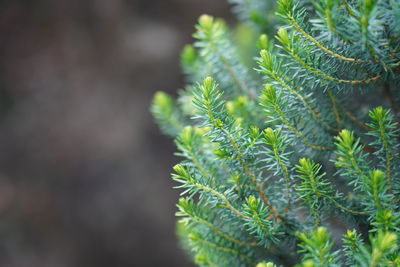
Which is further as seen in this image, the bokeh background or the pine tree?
the bokeh background

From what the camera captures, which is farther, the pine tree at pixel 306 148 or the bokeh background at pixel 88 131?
the bokeh background at pixel 88 131

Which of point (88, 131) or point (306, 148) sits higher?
point (88, 131)

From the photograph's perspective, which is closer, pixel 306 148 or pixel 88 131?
pixel 306 148

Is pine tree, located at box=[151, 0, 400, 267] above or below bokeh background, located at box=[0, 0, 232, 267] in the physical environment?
below
